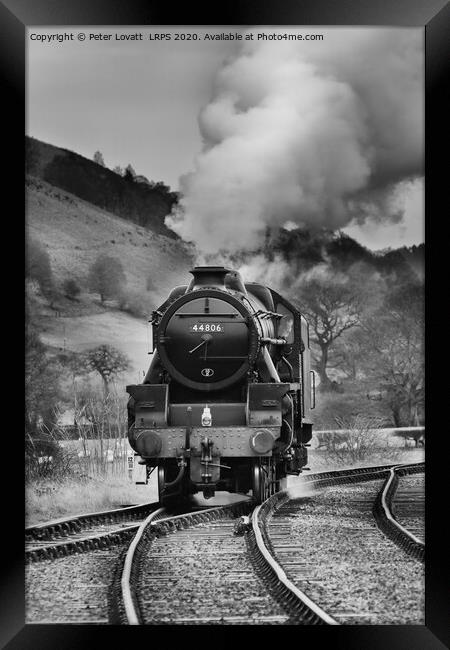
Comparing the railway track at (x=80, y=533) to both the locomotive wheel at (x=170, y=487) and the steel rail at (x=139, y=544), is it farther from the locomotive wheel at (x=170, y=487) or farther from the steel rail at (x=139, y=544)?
the locomotive wheel at (x=170, y=487)

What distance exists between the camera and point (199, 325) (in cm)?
1145

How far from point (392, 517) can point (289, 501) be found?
88.6 inches

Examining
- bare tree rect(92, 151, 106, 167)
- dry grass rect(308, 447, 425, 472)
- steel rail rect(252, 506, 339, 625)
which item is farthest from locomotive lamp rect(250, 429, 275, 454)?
bare tree rect(92, 151, 106, 167)

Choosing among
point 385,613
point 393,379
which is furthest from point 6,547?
point 393,379

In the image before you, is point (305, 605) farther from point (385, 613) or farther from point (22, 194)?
point (22, 194)

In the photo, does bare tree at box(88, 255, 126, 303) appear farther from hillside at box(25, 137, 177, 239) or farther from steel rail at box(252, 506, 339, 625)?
steel rail at box(252, 506, 339, 625)

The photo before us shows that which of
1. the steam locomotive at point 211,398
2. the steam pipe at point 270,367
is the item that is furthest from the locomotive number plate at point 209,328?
the steam pipe at point 270,367

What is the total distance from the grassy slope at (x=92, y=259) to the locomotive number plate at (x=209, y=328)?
0.72 m

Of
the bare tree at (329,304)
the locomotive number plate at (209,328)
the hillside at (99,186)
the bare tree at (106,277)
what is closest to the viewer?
the hillside at (99,186)

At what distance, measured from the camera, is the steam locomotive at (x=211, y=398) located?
11.1 metres

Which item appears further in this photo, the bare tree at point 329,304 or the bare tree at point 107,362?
the bare tree at point 329,304

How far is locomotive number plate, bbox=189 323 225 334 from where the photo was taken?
11.4 metres

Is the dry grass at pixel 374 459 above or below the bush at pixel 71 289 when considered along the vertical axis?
below

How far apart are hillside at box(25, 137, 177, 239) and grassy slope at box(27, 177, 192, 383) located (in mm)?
97
